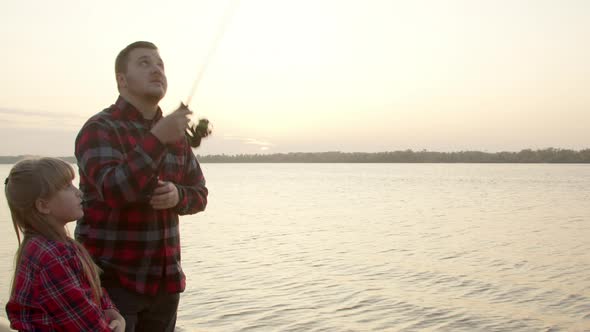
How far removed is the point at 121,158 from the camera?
2.47 m

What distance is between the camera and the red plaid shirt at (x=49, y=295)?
7.06 feet

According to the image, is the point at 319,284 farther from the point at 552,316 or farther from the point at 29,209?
the point at 29,209

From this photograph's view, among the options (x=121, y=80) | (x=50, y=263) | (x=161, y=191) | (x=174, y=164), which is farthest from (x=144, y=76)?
(x=50, y=263)

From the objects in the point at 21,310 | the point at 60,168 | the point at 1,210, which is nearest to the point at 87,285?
the point at 21,310

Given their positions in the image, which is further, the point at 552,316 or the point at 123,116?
the point at 552,316

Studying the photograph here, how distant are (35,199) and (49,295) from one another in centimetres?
36

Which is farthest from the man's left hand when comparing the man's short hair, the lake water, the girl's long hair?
the lake water

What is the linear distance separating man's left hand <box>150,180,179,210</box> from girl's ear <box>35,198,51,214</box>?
1.23 ft

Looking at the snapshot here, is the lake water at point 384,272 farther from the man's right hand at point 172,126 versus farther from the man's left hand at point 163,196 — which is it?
the man's right hand at point 172,126

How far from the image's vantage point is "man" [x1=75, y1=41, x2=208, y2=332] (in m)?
2.45

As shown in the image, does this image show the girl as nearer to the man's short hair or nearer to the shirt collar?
the shirt collar

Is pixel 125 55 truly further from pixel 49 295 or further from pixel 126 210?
Answer: pixel 49 295

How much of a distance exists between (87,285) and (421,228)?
55.7 feet

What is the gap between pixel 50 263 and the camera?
2.16 meters
